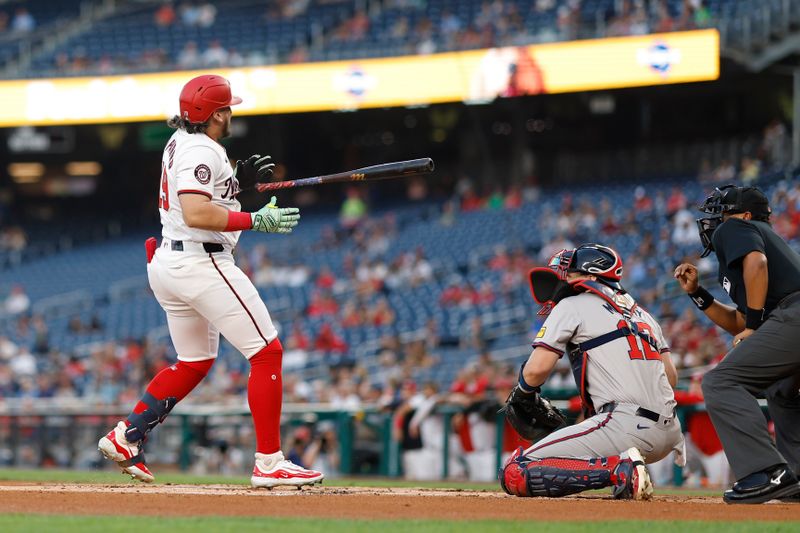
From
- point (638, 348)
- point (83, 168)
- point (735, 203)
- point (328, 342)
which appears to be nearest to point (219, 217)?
point (638, 348)

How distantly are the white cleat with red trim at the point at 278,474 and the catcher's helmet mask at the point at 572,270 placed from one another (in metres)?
1.32

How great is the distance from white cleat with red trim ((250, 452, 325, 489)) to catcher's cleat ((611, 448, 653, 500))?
1.37 m

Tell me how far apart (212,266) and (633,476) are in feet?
6.96

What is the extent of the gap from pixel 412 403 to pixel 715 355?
2.82 metres

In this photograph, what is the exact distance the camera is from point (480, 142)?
83.9 ft

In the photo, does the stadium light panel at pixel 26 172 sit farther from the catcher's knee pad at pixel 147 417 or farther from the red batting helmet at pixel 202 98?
the red batting helmet at pixel 202 98

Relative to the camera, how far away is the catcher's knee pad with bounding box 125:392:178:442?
6.25 m

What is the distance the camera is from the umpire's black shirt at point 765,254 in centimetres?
580

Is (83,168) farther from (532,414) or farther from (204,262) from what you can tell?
(532,414)

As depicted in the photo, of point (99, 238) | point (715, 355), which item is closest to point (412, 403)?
point (715, 355)

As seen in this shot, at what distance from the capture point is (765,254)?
5859 mm

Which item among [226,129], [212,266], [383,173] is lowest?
[212,266]

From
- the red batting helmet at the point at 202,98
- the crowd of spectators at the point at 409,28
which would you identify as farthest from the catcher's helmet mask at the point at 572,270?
the crowd of spectators at the point at 409,28

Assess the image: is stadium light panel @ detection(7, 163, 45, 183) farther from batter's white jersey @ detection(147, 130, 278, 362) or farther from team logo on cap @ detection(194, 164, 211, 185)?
team logo on cap @ detection(194, 164, 211, 185)
